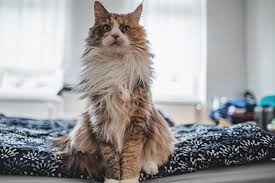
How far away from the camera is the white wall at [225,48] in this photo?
3.51 m

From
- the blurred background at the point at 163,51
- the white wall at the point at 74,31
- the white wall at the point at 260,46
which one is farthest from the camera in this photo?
the white wall at the point at 74,31

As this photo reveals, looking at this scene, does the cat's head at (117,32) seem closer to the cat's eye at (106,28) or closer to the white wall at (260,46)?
the cat's eye at (106,28)

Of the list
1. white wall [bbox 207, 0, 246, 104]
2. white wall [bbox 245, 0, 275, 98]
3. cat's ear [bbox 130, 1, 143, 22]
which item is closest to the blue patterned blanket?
cat's ear [bbox 130, 1, 143, 22]

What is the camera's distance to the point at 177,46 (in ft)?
11.6

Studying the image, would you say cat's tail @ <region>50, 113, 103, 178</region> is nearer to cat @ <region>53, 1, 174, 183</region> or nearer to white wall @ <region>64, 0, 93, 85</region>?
cat @ <region>53, 1, 174, 183</region>

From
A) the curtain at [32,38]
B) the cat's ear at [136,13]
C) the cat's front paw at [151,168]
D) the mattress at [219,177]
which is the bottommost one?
the mattress at [219,177]

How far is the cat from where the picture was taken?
0.91 m

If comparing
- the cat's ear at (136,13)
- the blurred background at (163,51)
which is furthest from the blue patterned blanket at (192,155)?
the blurred background at (163,51)

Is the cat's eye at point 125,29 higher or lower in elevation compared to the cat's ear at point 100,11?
lower

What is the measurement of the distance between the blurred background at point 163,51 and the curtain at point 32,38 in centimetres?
1

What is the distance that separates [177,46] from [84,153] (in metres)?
2.77

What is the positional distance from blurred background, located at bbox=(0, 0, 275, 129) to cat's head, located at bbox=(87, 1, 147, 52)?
2316 mm

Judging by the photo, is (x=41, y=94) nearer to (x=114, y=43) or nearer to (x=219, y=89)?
(x=219, y=89)

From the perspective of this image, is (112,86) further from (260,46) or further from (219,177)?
(260,46)
